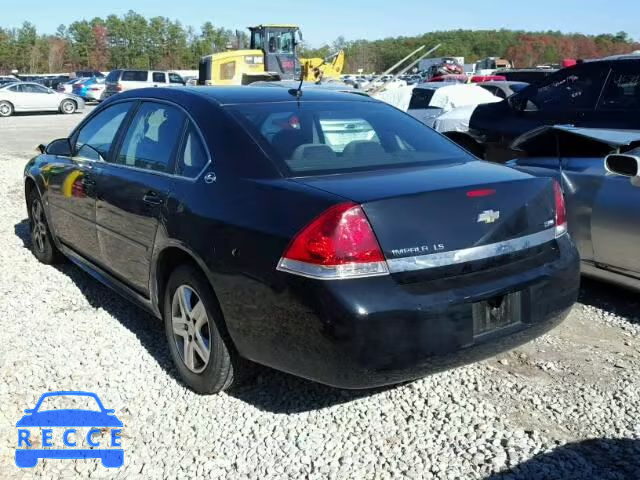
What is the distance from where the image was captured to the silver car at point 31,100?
28.1 m

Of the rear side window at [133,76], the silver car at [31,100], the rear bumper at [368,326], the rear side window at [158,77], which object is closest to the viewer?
the rear bumper at [368,326]

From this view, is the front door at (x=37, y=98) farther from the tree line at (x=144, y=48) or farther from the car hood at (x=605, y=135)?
the tree line at (x=144, y=48)

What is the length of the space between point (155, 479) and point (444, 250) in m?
1.56

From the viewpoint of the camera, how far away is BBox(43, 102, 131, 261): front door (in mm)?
4586

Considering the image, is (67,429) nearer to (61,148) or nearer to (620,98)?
(61,148)

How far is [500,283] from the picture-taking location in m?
3.04

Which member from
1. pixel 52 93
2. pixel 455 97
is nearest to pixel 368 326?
pixel 455 97

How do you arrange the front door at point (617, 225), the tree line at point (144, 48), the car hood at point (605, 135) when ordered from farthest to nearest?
the tree line at point (144, 48), the car hood at point (605, 135), the front door at point (617, 225)

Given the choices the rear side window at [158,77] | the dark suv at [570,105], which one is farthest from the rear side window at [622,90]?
the rear side window at [158,77]

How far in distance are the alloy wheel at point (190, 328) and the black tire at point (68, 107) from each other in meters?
28.2

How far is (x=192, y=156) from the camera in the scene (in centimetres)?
361

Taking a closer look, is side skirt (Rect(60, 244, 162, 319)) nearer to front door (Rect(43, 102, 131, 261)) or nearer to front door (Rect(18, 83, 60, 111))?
front door (Rect(43, 102, 131, 261))

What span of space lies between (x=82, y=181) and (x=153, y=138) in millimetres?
947

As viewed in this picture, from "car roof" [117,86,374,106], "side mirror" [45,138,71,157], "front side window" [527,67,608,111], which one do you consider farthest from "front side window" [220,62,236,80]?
"car roof" [117,86,374,106]
